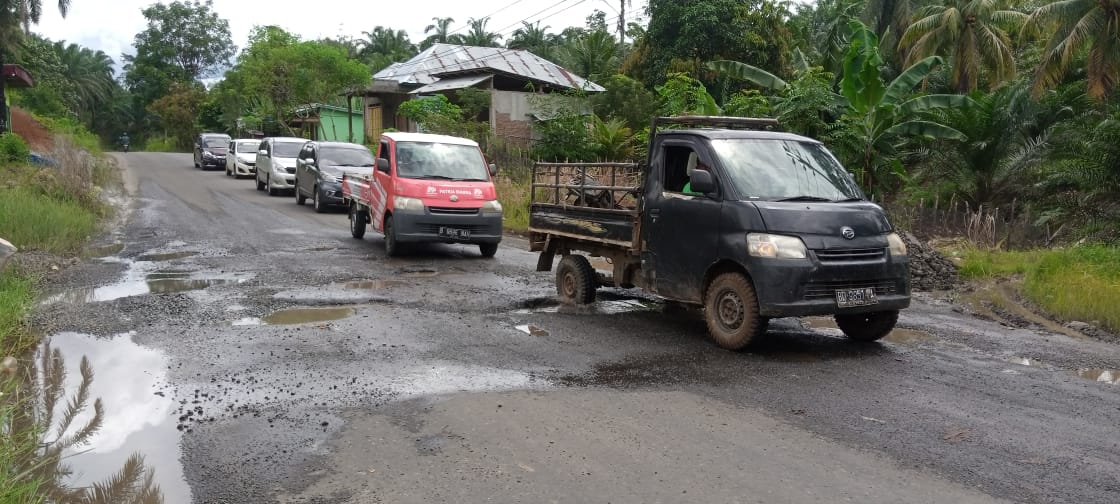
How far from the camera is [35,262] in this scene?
37.3 feet

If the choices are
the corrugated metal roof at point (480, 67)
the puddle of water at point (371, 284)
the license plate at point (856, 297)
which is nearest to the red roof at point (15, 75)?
the corrugated metal roof at point (480, 67)

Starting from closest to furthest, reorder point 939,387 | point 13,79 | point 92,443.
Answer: point 92,443 < point 939,387 < point 13,79

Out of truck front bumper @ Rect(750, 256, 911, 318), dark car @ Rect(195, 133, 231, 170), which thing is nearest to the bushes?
dark car @ Rect(195, 133, 231, 170)

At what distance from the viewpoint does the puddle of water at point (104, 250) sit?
13.0 meters

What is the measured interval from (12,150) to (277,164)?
6533 mm

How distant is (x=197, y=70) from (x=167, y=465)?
272 ft

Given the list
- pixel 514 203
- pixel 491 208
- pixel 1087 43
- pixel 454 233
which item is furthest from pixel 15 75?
pixel 1087 43

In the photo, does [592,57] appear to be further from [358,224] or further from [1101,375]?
[1101,375]

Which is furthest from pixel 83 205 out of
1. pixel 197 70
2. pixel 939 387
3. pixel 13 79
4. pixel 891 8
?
pixel 197 70

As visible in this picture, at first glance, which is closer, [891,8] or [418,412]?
[418,412]

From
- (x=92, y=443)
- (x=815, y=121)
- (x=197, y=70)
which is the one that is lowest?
(x=92, y=443)

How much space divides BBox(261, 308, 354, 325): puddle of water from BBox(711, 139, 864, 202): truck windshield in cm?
407

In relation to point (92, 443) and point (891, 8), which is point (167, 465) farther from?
point (891, 8)

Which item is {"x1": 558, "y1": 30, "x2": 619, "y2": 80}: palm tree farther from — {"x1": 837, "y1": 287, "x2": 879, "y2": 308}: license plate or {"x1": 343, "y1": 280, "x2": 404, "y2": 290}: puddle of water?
{"x1": 837, "y1": 287, "x2": 879, "y2": 308}: license plate
